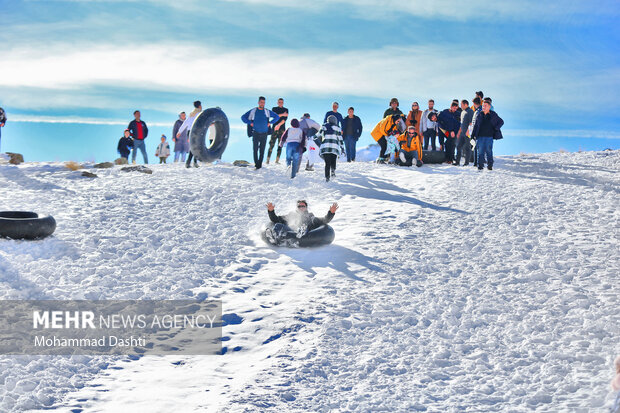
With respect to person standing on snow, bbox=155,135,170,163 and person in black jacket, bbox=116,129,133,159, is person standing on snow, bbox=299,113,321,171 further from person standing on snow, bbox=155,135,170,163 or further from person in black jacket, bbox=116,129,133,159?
person standing on snow, bbox=155,135,170,163

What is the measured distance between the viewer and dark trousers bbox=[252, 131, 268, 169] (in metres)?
17.3

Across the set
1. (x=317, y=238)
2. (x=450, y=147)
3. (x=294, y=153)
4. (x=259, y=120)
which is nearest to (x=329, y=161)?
(x=294, y=153)

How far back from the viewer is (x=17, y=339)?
762 cm

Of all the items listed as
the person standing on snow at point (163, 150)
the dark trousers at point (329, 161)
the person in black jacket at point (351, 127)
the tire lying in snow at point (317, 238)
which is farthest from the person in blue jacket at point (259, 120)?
the person standing on snow at point (163, 150)

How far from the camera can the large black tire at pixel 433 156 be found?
19.2m

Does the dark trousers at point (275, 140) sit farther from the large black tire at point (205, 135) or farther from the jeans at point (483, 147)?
the jeans at point (483, 147)

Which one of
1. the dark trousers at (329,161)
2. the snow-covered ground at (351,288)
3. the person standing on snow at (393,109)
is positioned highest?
the person standing on snow at (393,109)

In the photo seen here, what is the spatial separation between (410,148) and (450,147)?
4.85 feet

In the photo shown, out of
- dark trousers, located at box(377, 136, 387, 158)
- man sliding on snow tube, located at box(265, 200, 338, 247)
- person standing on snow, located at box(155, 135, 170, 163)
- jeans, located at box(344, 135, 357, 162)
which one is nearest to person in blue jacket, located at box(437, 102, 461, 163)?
dark trousers, located at box(377, 136, 387, 158)

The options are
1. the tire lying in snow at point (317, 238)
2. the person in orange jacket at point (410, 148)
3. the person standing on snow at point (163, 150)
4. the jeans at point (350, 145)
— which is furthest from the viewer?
the person standing on snow at point (163, 150)

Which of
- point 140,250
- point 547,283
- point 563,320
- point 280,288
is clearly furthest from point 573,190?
point 140,250

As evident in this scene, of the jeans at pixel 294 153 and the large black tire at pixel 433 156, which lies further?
the large black tire at pixel 433 156

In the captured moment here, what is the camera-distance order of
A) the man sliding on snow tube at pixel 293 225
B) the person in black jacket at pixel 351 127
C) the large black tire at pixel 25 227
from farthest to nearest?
the person in black jacket at pixel 351 127 → the man sliding on snow tube at pixel 293 225 → the large black tire at pixel 25 227

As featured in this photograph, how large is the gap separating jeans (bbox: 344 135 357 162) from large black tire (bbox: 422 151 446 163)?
2.41 m
